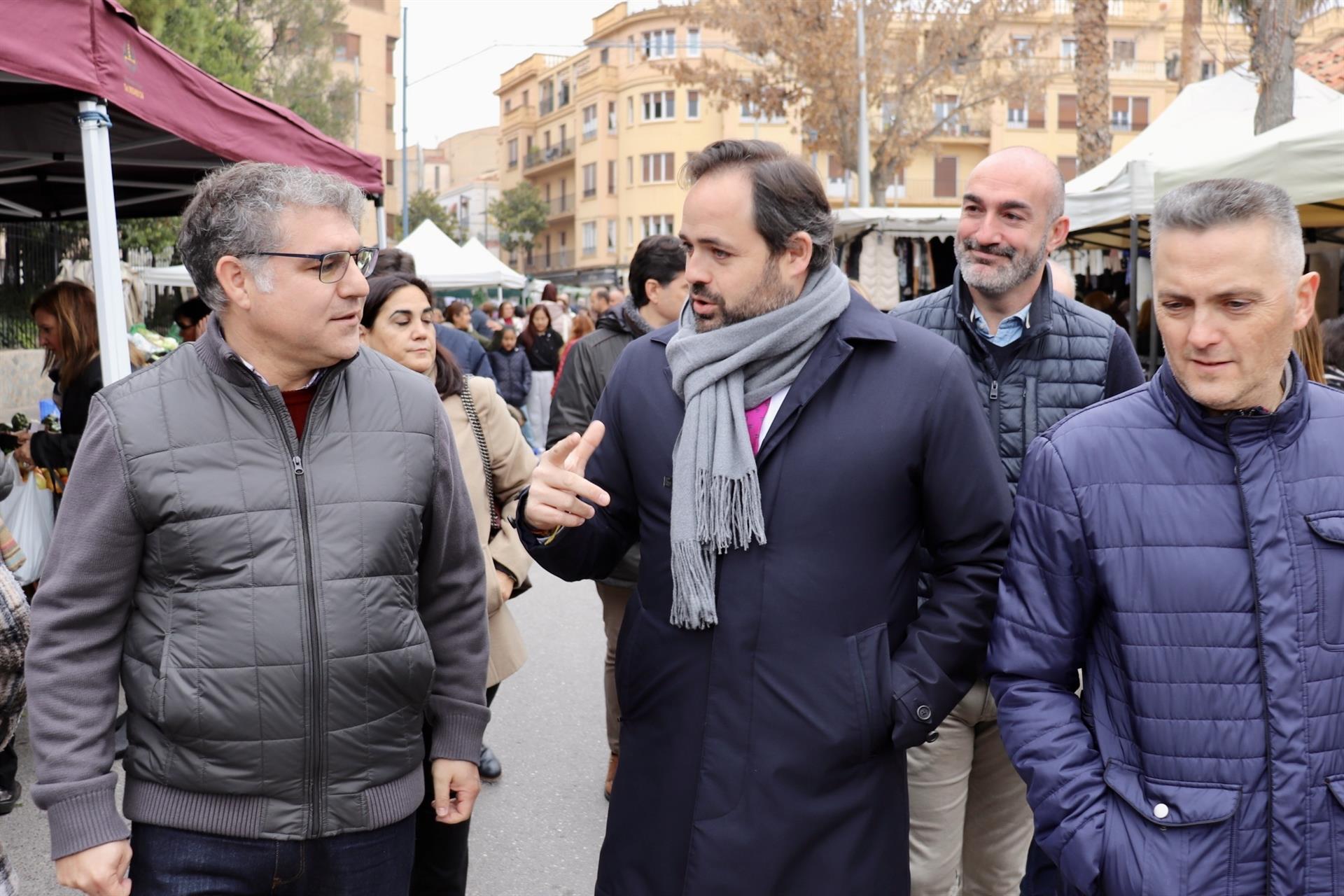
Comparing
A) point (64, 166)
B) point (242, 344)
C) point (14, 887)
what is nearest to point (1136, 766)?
point (242, 344)

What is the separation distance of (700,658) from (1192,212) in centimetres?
124

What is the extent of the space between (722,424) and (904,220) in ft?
41.9

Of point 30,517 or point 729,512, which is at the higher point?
point 729,512

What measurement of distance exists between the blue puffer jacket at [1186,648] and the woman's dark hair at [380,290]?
2.26m

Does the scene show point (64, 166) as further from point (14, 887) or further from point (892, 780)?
point (892, 780)

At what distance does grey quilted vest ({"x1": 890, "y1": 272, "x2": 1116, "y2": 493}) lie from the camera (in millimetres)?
3121

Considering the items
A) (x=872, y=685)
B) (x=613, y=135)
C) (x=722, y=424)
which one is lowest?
(x=872, y=685)

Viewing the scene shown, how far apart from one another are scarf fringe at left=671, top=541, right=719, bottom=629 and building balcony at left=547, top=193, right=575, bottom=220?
233ft

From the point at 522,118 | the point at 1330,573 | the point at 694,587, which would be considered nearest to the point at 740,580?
the point at 694,587

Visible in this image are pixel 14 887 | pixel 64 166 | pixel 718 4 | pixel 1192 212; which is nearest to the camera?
pixel 1192 212

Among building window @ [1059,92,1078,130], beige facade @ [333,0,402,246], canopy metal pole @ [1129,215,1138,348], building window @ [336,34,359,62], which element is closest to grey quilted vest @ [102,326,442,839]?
canopy metal pole @ [1129,215,1138,348]

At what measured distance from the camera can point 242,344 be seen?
2443 millimetres

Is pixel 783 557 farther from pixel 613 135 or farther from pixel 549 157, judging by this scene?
pixel 549 157

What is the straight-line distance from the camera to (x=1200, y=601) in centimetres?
211
